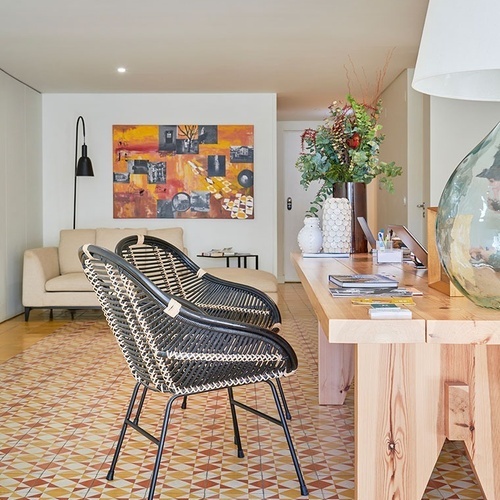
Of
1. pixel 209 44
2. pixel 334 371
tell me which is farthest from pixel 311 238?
pixel 209 44

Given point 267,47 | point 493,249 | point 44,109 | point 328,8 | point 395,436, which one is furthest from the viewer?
point 44,109

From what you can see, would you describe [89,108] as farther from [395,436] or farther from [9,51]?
[395,436]

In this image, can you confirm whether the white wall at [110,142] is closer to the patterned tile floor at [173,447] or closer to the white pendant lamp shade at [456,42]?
the patterned tile floor at [173,447]

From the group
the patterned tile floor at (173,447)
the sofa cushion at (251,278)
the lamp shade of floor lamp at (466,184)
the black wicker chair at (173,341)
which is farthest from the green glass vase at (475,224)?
the sofa cushion at (251,278)

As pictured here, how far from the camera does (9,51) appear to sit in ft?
19.6

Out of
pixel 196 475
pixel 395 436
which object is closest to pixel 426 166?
pixel 196 475

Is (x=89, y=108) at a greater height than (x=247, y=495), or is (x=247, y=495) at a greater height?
(x=89, y=108)

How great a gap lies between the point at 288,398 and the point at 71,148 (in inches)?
206

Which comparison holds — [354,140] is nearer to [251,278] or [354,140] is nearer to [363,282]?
[363,282]

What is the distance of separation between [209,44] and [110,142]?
2.59m

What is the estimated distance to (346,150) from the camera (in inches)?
135

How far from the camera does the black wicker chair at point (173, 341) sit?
80.6 inches

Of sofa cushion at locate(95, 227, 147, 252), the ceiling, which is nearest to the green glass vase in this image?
the ceiling

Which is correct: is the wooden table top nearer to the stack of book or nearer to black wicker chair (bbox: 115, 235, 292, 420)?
the stack of book
